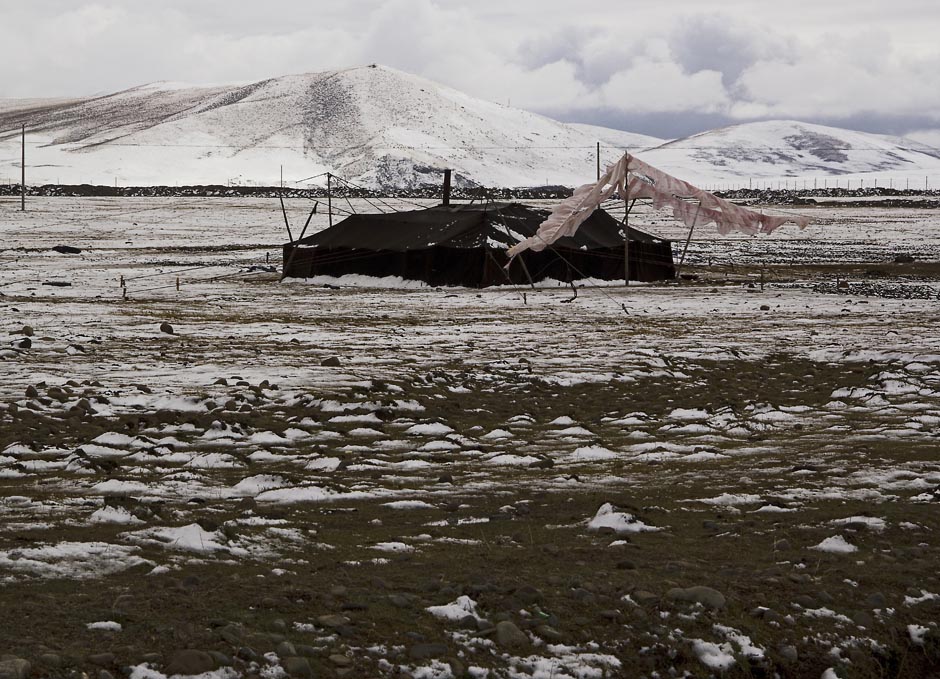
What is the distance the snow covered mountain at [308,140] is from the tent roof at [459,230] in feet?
336

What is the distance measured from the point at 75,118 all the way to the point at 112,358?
18543 cm

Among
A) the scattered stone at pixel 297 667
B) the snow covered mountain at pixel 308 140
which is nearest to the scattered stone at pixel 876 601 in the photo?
the scattered stone at pixel 297 667

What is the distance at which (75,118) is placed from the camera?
7421 inches

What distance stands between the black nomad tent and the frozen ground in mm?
10818

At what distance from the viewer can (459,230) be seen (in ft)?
106

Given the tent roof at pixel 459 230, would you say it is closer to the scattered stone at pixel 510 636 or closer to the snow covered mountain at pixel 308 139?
the scattered stone at pixel 510 636

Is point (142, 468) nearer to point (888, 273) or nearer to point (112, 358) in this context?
point (112, 358)

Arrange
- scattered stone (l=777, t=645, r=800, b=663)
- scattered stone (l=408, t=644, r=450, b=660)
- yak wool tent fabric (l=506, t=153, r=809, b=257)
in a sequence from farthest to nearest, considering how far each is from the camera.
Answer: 1. yak wool tent fabric (l=506, t=153, r=809, b=257)
2. scattered stone (l=777, t=645, r=800, b=663)
3. scattered stone (l=408, t=644, r=450, b=660)

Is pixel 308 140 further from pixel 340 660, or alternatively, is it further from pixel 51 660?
pixel 51 660

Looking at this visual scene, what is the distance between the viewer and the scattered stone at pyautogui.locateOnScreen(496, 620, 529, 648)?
5.84 metres

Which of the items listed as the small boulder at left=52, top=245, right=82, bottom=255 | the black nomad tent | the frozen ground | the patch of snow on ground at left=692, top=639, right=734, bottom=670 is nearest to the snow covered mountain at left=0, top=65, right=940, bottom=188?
the small boulder at left=52, top=245, right=82, bottom=255

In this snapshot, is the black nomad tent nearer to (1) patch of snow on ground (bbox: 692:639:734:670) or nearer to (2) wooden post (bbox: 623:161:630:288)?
(2) wooden post (bbox: 623:161:630:288)

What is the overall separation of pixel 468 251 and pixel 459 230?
832 millimetres

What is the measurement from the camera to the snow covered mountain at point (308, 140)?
468ft
